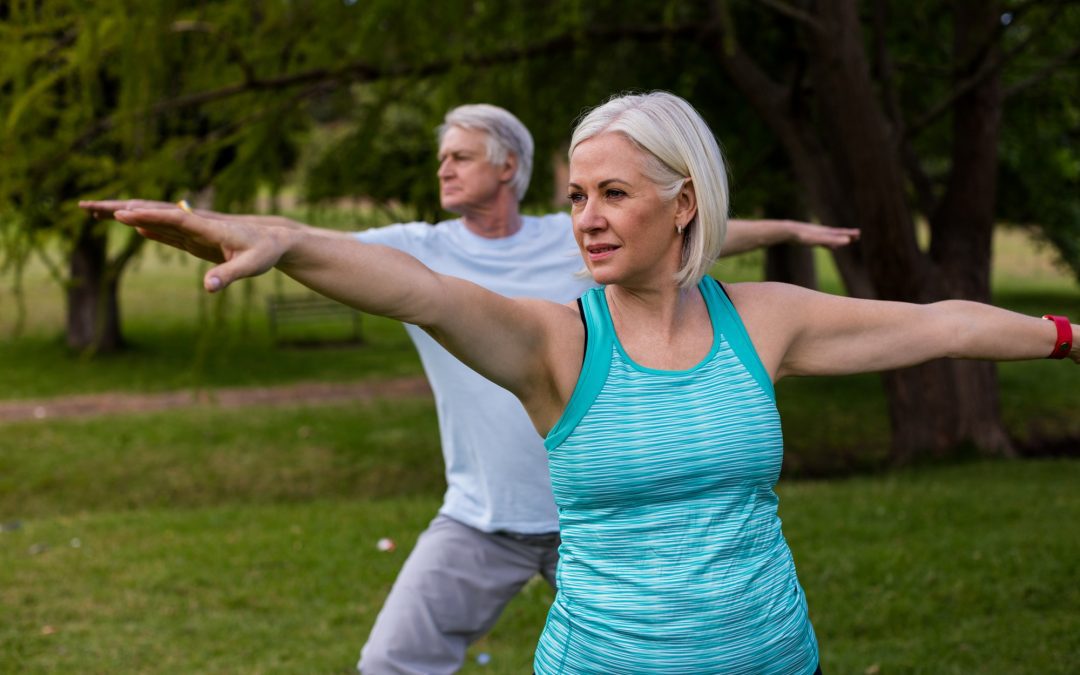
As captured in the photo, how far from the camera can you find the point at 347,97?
10.2 metres

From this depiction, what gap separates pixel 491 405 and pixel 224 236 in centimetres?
190

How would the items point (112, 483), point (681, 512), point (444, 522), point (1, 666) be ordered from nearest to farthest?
point (681, 512), point (444, 522), point (1, 666), point (112, 483)

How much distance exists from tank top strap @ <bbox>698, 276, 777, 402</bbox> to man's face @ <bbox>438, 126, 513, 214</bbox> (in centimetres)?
163

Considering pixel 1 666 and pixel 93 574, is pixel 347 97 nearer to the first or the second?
pixel 93 574

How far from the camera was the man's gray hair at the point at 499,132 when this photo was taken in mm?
4215

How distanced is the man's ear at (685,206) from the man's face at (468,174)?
1.70 meters

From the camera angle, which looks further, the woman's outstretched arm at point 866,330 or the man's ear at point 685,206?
the woman's outstretched arm at point 866,330

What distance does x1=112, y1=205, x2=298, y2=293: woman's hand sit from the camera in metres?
1.98

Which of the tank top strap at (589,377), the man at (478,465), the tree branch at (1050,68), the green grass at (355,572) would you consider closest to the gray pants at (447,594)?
the man at (478,465)

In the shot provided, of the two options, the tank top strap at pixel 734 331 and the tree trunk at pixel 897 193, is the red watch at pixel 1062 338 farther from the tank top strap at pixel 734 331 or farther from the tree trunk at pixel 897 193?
the tree trunk at pixel 897 193

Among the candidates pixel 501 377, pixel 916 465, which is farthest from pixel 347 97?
pixel 501 377

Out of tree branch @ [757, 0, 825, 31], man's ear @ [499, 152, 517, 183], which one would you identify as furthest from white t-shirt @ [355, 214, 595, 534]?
tree branch @ [757, 0, 825, 31]

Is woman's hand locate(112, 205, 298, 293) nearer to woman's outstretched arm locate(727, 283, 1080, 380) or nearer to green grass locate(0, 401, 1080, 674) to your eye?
woman's outstretched arm locate(727, 283, 1080, 380)

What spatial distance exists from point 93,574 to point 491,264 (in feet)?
14.7
